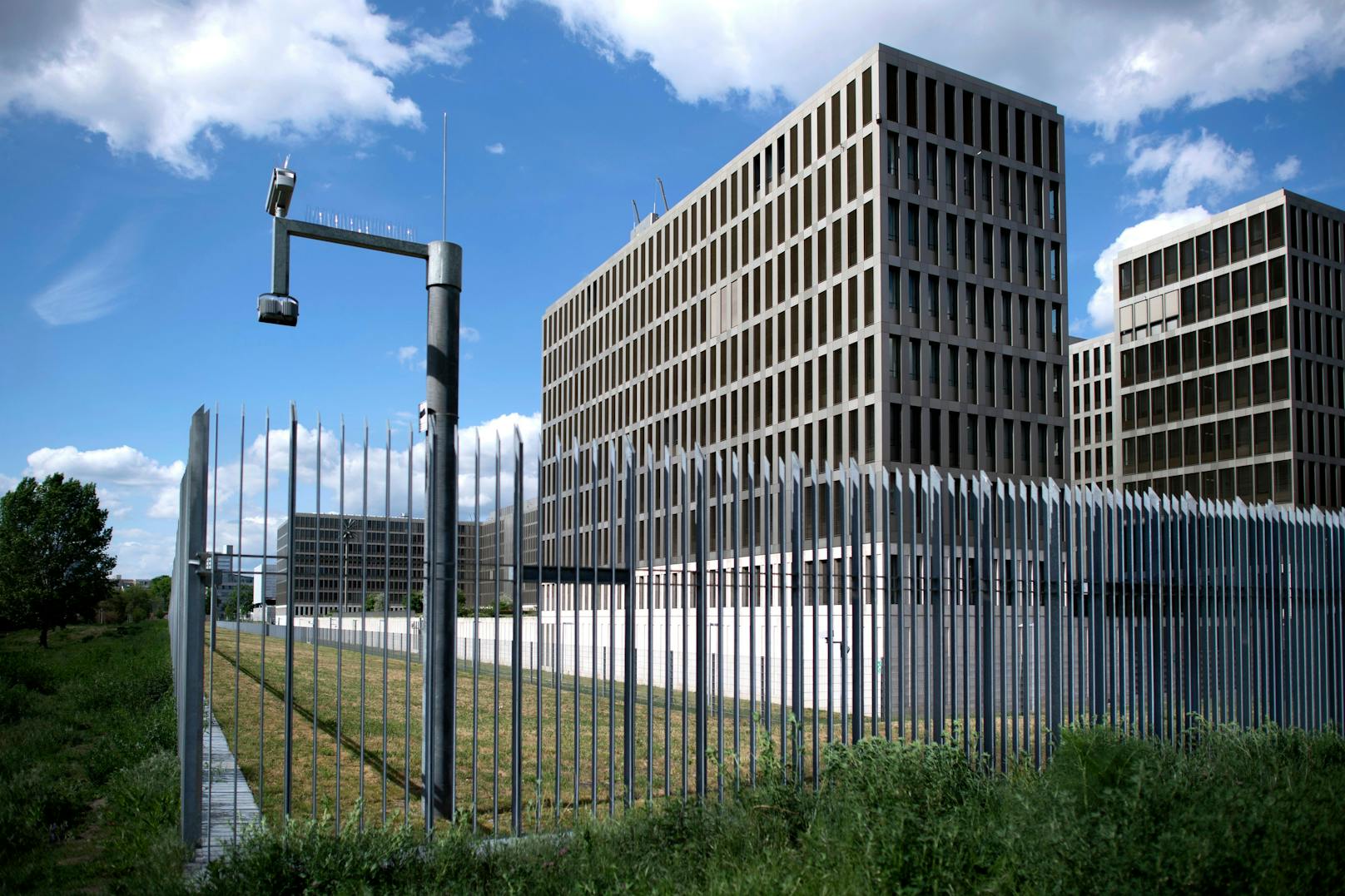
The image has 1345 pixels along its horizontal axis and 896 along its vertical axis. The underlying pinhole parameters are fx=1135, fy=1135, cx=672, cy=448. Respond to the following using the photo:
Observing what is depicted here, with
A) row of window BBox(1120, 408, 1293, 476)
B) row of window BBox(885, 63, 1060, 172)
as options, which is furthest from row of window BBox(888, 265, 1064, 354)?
row of window BBox(1120, 408, 1293, 476)

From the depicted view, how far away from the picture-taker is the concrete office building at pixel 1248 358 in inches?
2309

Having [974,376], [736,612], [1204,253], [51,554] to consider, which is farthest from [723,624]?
[1204,253]

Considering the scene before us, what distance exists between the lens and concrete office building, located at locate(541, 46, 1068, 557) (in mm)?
45812

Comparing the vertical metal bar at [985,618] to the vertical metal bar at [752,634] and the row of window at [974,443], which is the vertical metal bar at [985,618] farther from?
the row of window at [974,443]

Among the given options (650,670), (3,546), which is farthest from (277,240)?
(3,546)

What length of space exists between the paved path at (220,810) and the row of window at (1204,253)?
6231 centimetres

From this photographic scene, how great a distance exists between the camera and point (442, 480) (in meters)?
8.79

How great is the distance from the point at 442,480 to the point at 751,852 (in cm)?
360

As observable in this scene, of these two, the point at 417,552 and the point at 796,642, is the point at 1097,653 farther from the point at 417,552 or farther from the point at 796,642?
the point at 417,552

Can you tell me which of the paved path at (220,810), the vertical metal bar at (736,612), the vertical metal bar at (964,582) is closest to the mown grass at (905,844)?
the vertical metal bar at (736,612)

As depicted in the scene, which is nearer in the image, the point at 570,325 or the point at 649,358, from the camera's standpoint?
the point at 649,358

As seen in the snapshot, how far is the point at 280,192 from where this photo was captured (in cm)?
910

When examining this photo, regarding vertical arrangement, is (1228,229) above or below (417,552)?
above

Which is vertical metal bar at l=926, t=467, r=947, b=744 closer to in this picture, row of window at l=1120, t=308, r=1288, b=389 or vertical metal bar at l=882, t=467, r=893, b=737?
vertical metal bar at l=882, t=467, r=893, b=737
